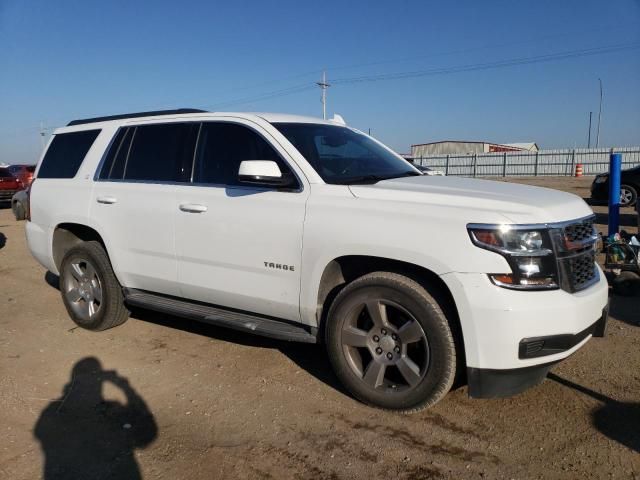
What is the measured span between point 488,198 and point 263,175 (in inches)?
56.3

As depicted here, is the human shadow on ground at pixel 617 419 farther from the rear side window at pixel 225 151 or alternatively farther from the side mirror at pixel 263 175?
the rear side window at pixel 225 151

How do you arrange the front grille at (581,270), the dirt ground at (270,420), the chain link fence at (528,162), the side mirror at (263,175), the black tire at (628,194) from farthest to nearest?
the chain link fence at (528,162), the black tire at (628,194), the side mirror at (263,175), the front grille at (581,270), the dirt ground at (270,420)

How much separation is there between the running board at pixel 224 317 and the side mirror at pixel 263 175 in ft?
3.28

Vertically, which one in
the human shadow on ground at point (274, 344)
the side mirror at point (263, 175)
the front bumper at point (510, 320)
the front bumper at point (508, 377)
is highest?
the side mirror at point (263, 175)

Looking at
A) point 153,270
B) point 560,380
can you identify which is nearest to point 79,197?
point 153,270

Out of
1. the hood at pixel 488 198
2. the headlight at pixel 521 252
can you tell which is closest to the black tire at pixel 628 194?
the hood at pixel 488 198

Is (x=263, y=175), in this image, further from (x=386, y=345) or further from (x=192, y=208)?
(x=386, y=345)

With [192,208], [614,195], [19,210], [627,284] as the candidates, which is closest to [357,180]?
[192,208]

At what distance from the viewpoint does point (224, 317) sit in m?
3.94

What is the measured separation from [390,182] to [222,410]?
191 centimetres

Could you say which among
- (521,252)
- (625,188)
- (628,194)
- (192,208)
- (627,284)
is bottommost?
(627,284)

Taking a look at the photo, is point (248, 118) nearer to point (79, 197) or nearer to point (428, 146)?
point (79, 197)

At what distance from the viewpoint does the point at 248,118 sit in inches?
159

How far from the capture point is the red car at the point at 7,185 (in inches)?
724
